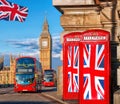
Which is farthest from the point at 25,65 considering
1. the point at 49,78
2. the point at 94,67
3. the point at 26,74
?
the point at 49,78

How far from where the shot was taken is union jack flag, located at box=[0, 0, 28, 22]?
2492 cm

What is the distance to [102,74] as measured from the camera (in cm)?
1195

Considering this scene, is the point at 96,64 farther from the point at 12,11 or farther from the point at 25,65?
the point at 25,65

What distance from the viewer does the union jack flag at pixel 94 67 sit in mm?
11984

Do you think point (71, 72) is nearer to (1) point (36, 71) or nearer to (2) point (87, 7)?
(2) point (87, 7)

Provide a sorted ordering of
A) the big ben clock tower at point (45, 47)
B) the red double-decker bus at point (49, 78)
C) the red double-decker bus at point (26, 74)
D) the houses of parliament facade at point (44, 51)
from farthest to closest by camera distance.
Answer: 1. the big ben clock tower at point (45, 47)
2. the houses of parliament facade at point (44, 51)
3. the red double-decker bus at point (49, 78)
4. the red double-decker bus at point (26, 74)

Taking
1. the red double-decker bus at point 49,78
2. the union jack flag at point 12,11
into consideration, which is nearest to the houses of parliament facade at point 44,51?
the red double-decker bus at point 49,78

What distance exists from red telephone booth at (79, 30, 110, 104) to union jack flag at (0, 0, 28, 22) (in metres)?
13.2

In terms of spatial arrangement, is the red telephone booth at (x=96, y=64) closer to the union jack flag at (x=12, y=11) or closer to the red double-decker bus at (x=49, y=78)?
the union jack flag at (x=12, y=11)

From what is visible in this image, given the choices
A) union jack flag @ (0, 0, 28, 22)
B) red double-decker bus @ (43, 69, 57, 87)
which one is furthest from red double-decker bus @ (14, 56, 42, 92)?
red double-decker bus @ (43, 69, 57, 87)

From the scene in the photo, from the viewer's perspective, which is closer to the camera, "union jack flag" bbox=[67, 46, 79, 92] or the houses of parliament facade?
"union jack flag" bbox=[67, 46, 79, 92]

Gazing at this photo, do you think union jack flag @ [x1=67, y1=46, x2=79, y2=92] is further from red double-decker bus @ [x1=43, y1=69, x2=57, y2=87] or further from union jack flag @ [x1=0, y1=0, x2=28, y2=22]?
red double-decker bus @ [x1=43, y1=69, x2=57, y2=87]

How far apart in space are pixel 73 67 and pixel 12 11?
33.1 ft

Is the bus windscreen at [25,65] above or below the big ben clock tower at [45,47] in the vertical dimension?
below
